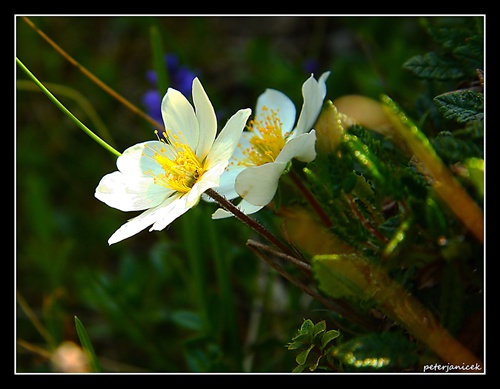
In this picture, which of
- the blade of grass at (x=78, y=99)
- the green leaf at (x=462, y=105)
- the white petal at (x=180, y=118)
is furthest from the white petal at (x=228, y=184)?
the blade of grass at (x=78, y=99)

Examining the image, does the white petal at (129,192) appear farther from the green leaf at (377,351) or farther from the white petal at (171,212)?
the green leaf at (377,351)

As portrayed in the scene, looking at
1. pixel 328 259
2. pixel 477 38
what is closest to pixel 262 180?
pixel 328 259

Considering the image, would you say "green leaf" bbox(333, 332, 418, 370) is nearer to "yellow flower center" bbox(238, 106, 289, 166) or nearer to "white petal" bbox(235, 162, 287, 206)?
"white petal" bbox(235, 162, 287, 206)

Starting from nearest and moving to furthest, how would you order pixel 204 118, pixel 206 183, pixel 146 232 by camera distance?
1. pixel 206 183
2. pixel 204 118
3. pixel 146 232

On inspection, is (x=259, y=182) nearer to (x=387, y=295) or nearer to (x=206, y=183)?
(x=206, y=183)

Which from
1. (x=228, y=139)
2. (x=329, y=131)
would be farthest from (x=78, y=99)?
(x=329, y=131)

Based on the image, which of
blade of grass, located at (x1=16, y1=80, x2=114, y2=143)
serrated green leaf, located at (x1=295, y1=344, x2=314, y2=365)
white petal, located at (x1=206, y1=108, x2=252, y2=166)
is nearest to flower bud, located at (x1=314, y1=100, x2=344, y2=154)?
white petal, located at (x1=206, y1=108, x2=252, y2=166)

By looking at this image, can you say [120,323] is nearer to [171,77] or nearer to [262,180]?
[171,77]
